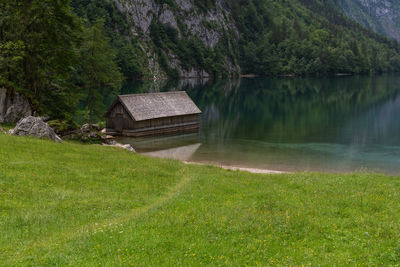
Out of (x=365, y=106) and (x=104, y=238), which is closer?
(x=104, y=238)

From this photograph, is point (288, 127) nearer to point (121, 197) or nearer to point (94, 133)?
point (94, 133)

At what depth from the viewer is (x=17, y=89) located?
42.3m

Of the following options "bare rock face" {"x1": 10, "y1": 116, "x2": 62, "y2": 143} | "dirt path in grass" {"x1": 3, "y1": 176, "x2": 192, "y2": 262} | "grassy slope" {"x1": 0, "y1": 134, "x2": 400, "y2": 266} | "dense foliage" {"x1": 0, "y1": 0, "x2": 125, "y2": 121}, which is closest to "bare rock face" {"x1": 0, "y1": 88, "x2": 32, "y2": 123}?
"dense foliage" {"x1": 0, "y1": 0, "x2": 125, "y2": 121}

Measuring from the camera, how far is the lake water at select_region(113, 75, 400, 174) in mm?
44562

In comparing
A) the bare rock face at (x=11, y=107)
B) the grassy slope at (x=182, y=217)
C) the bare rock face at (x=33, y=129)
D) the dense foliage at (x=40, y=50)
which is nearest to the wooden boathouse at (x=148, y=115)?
the dense foliage at (x=40, y=50)

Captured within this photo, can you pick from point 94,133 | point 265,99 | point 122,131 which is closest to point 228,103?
point 265,99

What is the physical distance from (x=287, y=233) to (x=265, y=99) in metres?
100

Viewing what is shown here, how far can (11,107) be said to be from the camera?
41.8m

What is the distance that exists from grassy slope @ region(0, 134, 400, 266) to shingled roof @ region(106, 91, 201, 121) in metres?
30.8

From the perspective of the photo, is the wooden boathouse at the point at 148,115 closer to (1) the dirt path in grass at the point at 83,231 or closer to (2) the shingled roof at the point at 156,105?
(2) the shingled roof at the point at 156,105

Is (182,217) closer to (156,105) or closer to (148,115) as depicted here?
(148,115)

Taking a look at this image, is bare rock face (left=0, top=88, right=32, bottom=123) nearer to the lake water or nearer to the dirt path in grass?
the lake water

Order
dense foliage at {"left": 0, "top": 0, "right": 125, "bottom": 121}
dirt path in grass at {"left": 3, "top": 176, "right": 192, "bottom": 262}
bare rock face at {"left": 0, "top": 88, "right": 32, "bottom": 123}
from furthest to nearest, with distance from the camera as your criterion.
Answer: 1. dense foliage at {"left": 0, "top": 0, "right": 125, "bottom": 121}
2. bare rock face at {"left": 0, "top": 88, "right": 32, "bottom": 123}
3. dirt path in grass at {"left": 3, "top": 176, "right": 192, "bottom": 262}

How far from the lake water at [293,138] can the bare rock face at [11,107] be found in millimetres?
13390
